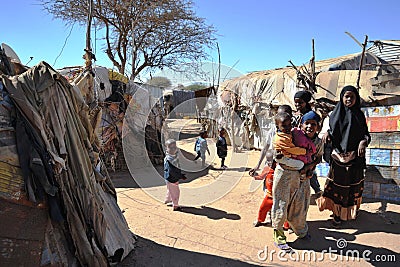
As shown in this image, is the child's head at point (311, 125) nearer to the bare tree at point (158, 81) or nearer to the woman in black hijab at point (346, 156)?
the woman in black hijab at point (346, 156)

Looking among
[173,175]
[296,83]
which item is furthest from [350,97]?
[296,83]

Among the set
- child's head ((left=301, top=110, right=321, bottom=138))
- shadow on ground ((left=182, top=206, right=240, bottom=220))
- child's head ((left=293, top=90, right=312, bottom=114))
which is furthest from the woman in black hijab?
shadow on ground ((left=182, top=206, right=240, bottom=220))

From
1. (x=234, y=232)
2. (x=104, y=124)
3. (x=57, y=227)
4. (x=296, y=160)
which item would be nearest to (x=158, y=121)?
(x=104, y=124)

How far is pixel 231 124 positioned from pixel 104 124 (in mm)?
5752

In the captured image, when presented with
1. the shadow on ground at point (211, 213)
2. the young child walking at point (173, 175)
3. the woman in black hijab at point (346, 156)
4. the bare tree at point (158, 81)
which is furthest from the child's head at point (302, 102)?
the bare tree at point (158, 81)

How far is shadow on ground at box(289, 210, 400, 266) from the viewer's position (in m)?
3.12

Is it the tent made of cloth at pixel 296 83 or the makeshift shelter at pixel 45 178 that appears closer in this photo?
the makeshift shelter at pixel 45 178

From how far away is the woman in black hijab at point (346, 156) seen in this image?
366 centimetres

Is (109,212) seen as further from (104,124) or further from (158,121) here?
(158,121)

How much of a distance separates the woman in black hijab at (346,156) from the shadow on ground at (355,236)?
170mm

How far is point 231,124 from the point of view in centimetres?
1160

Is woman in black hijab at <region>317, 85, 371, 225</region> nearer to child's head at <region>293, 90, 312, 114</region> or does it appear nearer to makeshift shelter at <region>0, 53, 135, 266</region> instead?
child's head at <region>293, 90, 312, 114</region>

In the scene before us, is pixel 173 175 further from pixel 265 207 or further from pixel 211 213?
pixel 265 207

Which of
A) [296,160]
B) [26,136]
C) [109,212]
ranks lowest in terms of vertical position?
[109,212]
